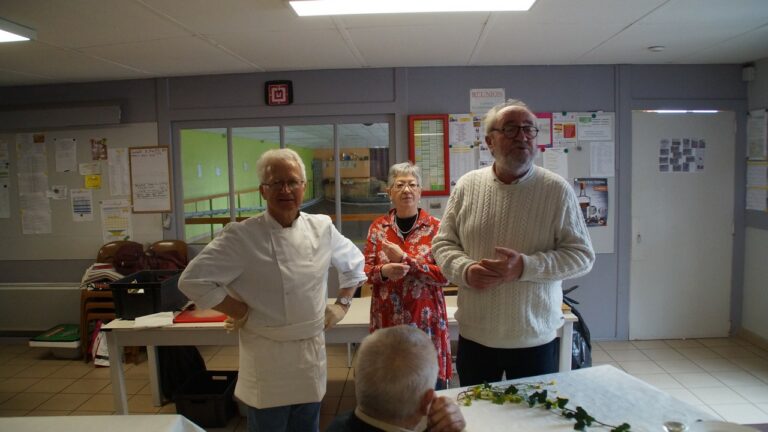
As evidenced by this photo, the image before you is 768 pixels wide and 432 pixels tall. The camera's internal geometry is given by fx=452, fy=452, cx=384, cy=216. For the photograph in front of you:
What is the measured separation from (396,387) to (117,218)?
411 cm

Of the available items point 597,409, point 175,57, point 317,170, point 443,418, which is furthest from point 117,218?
point 597,409

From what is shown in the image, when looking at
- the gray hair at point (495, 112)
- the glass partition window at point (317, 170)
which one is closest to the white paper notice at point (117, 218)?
the glass partition window at point (317, 170)

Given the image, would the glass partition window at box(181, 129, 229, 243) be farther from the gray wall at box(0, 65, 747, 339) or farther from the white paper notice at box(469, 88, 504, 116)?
the white paper notice at box(469, 88, 504, 116)

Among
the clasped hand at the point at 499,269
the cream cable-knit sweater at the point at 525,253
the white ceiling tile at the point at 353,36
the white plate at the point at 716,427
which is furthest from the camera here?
the white ceiling tile at the point at 353,36

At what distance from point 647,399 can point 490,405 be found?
49 cm

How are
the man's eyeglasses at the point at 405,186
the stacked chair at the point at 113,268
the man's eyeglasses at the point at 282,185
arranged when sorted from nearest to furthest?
the man's eyeglasses at the point at 282,185 < the man's eyeglasses at the point at 405,186 < the stacked chair at the point at 113,268

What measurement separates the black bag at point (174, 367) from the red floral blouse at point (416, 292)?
1.64m

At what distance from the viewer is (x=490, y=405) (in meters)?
1.42

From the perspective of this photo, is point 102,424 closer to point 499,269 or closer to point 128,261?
point 499,269

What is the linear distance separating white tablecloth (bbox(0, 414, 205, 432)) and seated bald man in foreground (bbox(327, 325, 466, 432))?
0.56m

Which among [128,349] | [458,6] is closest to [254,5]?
[458,6]

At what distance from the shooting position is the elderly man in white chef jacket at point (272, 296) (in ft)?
5.47

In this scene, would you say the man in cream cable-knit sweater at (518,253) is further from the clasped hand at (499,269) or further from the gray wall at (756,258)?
the gray wall at (756,258)

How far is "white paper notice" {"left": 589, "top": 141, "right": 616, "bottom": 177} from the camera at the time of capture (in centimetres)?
392
